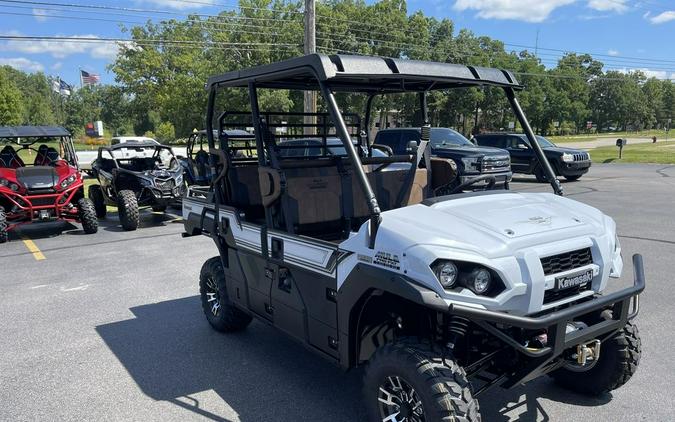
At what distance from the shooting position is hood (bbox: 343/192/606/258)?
8.80ft

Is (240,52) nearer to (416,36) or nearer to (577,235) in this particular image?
(416,36)

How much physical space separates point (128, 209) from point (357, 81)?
25.3 ft

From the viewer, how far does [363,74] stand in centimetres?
314

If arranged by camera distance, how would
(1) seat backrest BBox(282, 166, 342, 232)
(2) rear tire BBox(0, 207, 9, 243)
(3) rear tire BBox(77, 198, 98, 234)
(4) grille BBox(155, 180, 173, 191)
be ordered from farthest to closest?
(4) grille BBox(155, 180, 173, 191)
(3) rear tire BBox(77, 198, 98, 234)
(2) rear tire BBox(0, 207, 9, 243)
(1) seat backrest BBox(282, 166, 342, 232)

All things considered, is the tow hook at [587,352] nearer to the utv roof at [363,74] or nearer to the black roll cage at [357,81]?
the black roll cage at [357,81]

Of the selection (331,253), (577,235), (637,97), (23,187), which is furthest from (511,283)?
(637,97)

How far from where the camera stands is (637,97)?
110 m

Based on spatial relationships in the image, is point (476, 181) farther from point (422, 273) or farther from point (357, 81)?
point (422, 273)

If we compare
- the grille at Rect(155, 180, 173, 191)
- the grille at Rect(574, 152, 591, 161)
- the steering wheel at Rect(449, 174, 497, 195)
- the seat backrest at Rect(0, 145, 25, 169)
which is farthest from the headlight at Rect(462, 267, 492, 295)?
the grille at Rect(574, 152, 591, 161)

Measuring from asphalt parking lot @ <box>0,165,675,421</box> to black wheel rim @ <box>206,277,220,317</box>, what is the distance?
0.23m

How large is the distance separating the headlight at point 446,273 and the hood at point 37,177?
9.25m

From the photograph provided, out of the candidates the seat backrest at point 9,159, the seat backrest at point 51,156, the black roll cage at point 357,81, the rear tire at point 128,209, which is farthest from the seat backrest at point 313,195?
the seat backrest at point 9,159

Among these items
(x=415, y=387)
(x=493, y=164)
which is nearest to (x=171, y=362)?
(x=415, y=387)

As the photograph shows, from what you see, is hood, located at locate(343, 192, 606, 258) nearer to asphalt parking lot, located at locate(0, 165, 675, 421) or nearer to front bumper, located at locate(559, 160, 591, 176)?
asphalt parking lot, located at locate(0, 165, 675, 421)
